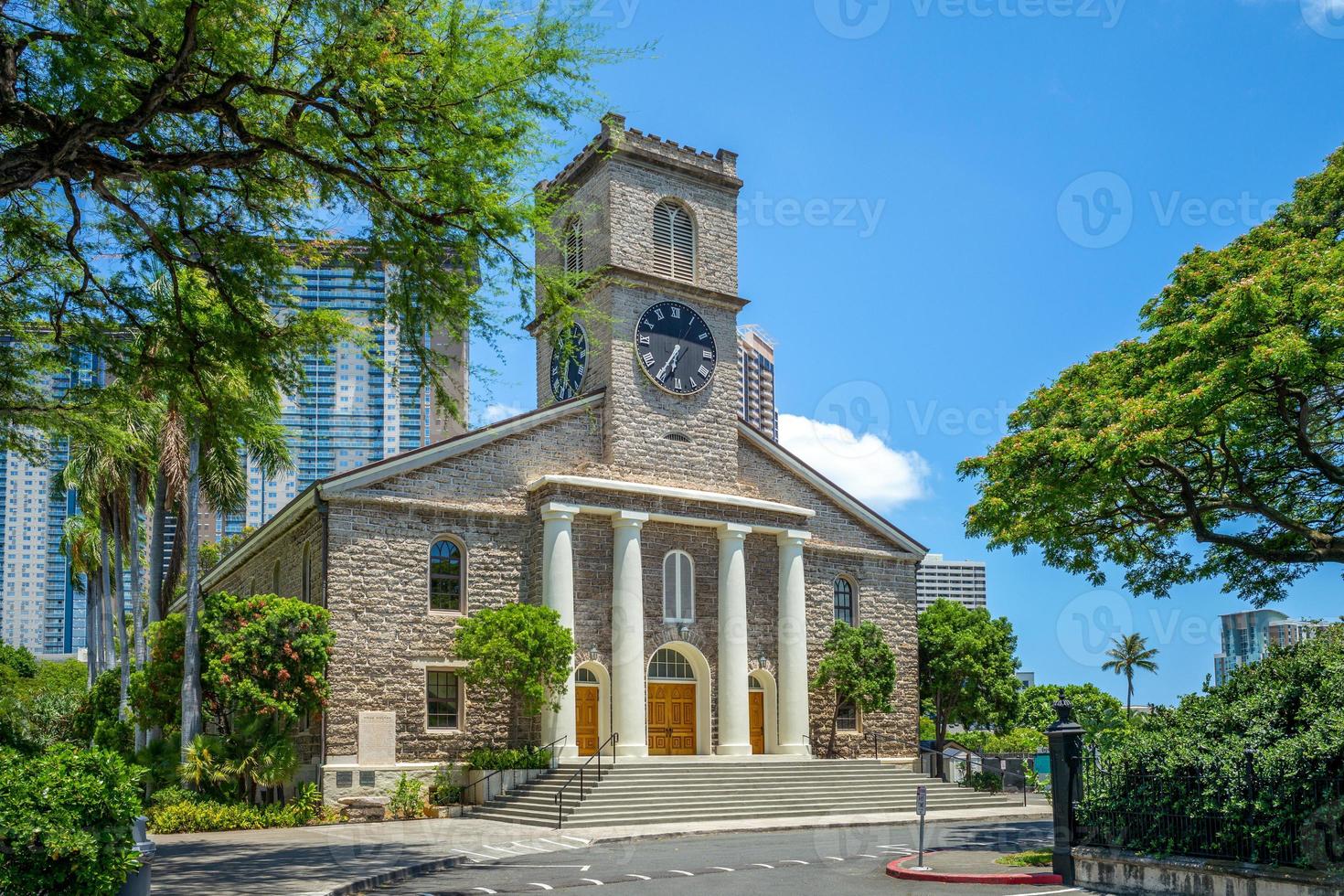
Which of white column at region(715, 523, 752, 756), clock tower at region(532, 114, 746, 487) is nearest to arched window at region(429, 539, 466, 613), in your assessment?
clock tower at region(532, 114, 746, 487)

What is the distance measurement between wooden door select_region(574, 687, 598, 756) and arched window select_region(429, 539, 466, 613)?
3.78 meters

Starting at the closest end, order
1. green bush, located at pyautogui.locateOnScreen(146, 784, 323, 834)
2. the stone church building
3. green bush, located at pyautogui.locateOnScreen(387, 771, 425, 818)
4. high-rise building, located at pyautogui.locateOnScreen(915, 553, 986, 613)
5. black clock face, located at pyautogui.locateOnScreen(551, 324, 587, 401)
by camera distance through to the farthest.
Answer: green bush, located at pyautogui.locateOnScreen(146, 784, 323, 834) < green bush, located at pyautogui.locateOnScreen(387, 771, 425, 818) < the stone church building < black clock face, located at pyautogui.locateOnScreen(551, 324, 587, 401) < high-rise building, located at pyautogui.locateOnScreen(915, 553, 986, 613)

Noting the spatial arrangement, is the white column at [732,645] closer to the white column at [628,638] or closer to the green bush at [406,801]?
the white column at [628,638]

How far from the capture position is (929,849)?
18812mm

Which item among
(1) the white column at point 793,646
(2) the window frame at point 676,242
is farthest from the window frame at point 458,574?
(2) the window frame at point 676,242

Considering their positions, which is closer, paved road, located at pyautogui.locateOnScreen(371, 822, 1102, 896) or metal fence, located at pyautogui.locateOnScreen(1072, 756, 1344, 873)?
metal fence, located at pyautogui.locateOnScreen(1072, 756, 1344, 873)

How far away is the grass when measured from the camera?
54.1 feet

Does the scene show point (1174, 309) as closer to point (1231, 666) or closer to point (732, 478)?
point (1231, 666)

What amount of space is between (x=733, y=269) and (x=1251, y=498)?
1804 centimetres

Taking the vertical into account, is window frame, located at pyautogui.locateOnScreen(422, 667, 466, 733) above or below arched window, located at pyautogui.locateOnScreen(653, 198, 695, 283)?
below

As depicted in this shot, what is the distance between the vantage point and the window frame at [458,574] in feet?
90.8

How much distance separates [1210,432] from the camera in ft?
57.5

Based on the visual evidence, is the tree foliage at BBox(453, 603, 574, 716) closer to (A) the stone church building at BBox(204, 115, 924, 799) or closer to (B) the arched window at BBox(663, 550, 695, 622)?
(A) the stone church building at BBox(204, 115, 924, 799)

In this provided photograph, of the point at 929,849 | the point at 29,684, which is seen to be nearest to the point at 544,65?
the point at 929,849
